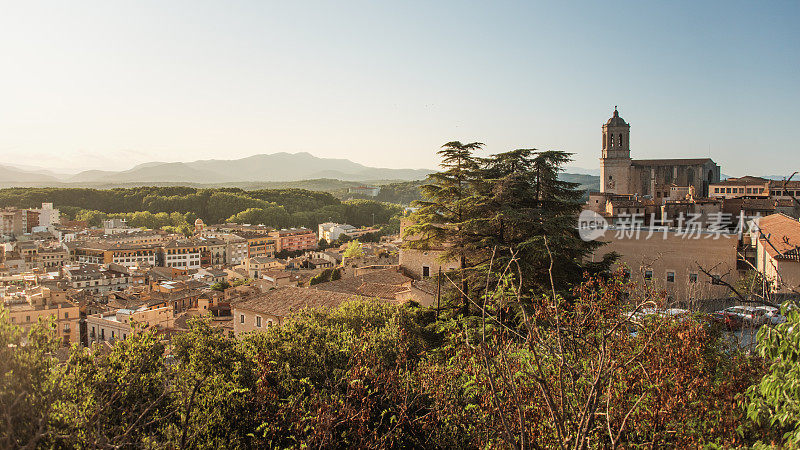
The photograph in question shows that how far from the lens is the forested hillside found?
310 ft

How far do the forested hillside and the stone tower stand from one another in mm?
55648

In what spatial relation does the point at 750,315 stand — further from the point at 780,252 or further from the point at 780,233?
the point at 780,233

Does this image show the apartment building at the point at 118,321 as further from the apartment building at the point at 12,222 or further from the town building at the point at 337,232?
the apartment building at the point at 12,222

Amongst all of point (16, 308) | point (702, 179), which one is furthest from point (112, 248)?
point (702, 179)

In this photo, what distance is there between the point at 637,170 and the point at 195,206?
8112cm

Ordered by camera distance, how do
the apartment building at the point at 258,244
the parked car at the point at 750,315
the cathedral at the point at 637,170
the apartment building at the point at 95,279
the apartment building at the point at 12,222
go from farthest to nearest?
the apartment building at the point at 12,222 → the apartment building at the point at 258,244 → the apartment building at the point at 95,279 → the cathedral at the point at 637,170 → the parked car at the point at 750,315

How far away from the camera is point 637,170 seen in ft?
150

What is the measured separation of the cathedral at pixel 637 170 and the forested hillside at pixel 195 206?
183 ft

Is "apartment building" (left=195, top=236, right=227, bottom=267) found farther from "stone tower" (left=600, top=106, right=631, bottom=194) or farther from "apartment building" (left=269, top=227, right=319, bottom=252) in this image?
"stone tower" (left=600, top=106, right=631, bottom=194)

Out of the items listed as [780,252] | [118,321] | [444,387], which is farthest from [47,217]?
[780,252]

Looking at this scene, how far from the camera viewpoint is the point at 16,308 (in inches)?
1041

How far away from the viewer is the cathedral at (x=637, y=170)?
143ft

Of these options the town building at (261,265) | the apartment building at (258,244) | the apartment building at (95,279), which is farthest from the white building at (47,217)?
the town building at (261,265)

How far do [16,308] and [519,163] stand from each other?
25090 mm
